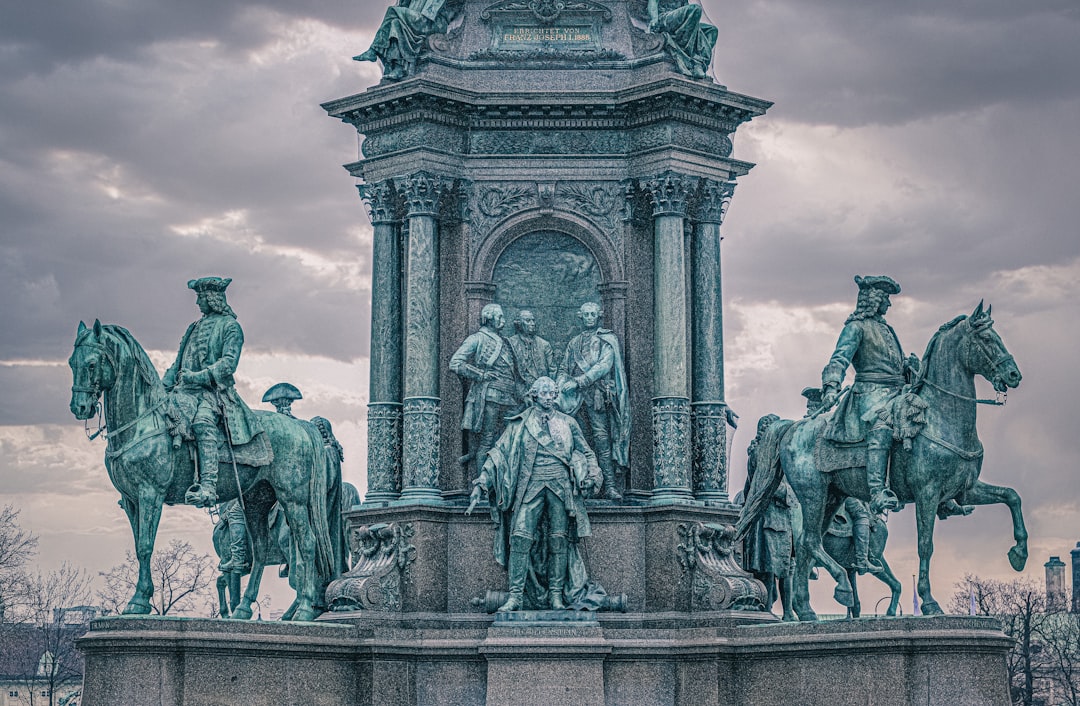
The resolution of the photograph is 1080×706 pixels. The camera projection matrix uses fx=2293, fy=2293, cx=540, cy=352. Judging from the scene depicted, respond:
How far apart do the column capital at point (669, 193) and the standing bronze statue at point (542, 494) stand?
127 inches

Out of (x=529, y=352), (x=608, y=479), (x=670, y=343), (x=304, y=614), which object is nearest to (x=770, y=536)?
(x=608, y=479)

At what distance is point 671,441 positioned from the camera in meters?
31.1

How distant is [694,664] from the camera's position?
1162 inches

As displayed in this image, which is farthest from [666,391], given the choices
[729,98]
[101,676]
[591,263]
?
[101,676]

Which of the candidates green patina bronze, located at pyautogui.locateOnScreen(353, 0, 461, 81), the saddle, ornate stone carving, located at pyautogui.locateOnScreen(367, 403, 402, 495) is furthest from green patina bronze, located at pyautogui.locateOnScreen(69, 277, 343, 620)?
the saddle

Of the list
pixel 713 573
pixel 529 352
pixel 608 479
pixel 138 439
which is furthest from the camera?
pixel 529 352

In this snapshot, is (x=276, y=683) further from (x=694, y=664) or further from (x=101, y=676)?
(x=694, y=664)

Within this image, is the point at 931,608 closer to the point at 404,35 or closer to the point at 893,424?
the point at 893,424

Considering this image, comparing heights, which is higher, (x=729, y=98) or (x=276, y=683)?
(x=729, y=98)

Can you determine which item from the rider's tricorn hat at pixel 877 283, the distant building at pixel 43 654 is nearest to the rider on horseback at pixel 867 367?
the rider's tricorn hat at pixel 877 283

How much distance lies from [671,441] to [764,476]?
136cm

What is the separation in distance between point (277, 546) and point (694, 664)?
617 centimetres

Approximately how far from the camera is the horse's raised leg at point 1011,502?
28.1 meters

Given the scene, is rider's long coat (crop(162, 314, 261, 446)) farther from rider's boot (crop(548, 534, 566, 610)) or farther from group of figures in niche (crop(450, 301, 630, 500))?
rider's boot (crop(548, 534, 566, 610))
